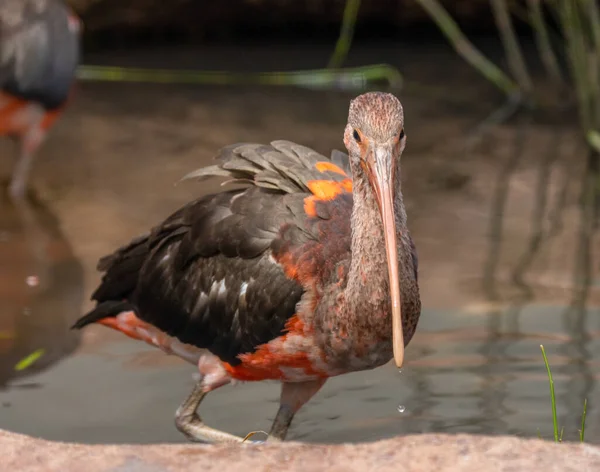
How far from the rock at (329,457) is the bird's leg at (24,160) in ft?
15.9

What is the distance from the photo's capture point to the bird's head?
3.77 metres

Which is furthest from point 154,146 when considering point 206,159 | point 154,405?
point 154,405

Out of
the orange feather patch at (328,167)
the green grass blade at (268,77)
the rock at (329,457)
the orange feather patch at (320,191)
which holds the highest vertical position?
the green grass blade at (268,77)

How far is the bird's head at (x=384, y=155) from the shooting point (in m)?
3.77

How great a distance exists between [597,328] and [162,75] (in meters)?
5.58

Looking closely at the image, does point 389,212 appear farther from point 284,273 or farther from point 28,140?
point 28,140

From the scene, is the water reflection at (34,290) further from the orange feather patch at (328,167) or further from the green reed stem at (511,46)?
the green reed stem at (511,46)

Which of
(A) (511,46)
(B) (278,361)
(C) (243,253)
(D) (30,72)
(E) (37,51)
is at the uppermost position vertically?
(A) (511,46)

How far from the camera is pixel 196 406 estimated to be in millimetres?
4758

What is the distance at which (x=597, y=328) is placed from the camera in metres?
5.89

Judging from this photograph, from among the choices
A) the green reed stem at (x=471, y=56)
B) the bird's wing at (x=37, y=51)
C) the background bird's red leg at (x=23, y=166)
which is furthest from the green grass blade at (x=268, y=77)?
the background bird's red leg at (x=23, y=166)

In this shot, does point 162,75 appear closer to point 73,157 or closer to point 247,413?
point 73,157

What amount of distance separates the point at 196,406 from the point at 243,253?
740mm

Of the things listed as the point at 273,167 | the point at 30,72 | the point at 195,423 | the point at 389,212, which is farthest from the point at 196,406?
the point at 30,72
